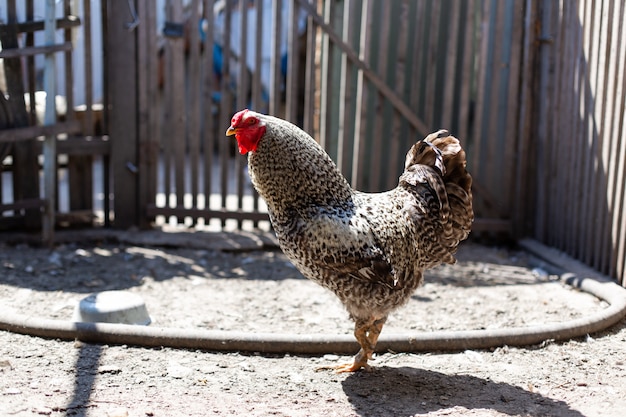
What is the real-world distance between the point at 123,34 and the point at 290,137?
3903 mm

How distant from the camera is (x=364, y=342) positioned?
178 inches

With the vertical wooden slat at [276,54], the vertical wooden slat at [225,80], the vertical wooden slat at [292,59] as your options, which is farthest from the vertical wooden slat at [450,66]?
the vertical wooden slat at [225,80]

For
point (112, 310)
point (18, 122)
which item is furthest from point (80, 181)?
point (112, 310)

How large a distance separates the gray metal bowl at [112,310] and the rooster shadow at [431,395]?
160 centimetres

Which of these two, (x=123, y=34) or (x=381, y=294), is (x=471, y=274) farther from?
(x=123, y=34)

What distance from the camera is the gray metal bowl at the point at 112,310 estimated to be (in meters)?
4.98

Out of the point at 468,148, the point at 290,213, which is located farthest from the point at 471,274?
the point at 290,213

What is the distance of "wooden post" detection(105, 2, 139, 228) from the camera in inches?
294

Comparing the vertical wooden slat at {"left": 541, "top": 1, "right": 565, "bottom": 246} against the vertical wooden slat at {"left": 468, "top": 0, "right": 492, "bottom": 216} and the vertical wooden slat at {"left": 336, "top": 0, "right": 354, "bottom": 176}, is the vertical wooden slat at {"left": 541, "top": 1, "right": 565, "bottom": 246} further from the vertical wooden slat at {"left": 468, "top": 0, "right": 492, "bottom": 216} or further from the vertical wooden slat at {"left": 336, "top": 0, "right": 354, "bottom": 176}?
the vertical wooden slat at {"left": 336, "top": 0, "right": 354, "bottom": 176}

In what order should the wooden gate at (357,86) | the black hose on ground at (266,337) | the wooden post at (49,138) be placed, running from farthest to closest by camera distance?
1. the wooden gate at (357,86)
2. the wooden post at (49,138)
3. the black hose on ground at (266,337)

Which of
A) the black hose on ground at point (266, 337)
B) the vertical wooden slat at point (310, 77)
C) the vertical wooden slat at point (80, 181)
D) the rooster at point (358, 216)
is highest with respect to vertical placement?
the vertical wooden slat at point (310, 77)

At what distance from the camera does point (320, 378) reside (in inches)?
177

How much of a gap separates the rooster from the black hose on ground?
0.32 meters

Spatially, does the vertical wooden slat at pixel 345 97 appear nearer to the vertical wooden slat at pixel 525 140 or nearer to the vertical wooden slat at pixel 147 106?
the vertical wooden slat at pixel 525 140
